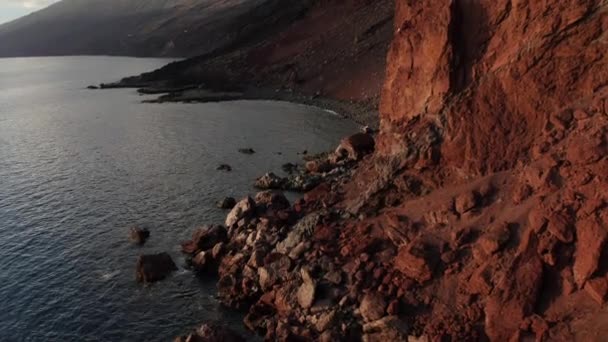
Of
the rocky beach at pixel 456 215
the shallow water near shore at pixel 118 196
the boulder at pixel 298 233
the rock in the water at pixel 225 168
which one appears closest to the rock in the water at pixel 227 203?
the shallow water near shore at pixel 118 196

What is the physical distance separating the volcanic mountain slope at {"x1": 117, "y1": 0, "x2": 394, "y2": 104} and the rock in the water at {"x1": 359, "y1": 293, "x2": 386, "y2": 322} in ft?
207

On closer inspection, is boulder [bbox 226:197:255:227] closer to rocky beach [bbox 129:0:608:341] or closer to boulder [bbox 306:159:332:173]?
rocky beach [bbox 129:0:608:341]

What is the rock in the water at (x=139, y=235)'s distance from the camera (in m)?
42.6

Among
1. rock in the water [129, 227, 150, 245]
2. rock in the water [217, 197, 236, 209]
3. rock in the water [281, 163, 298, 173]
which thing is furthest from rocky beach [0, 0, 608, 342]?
rock in the water [281, 163, 298, 173]

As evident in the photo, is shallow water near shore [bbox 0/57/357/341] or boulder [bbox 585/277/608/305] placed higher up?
boulder [bbox 585/277/608/305]

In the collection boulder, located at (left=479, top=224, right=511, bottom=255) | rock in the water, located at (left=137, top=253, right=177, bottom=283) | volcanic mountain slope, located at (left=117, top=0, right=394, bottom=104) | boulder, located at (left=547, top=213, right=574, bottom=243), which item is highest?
volcanic mountain slope, located at (left=117, top=0, right=394, bottom=104)

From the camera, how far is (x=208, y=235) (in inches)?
1569

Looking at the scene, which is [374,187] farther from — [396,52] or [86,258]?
[86,258]

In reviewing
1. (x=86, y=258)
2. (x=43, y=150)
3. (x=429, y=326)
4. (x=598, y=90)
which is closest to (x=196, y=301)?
(x=86, y=258)

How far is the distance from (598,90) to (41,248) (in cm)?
4006

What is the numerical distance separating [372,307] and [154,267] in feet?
55.6

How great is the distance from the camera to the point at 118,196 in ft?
176

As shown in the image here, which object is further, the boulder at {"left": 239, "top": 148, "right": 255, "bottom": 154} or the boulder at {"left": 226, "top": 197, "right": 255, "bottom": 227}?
the boulder at {"left": 239, "top": 148, "right": 255, "bottom": 154}

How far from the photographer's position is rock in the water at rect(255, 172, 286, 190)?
175ft
